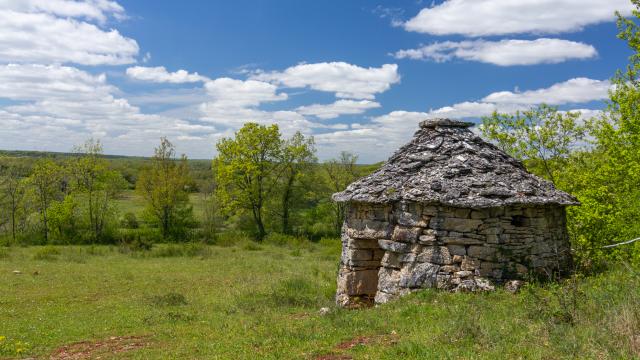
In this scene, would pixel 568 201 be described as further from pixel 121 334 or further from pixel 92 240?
pixel 92 240

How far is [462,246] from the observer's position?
32.0 ft

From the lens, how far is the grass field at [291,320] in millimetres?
6051

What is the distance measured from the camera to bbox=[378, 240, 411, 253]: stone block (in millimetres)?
10195

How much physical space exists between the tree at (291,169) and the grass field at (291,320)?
18.8 meters

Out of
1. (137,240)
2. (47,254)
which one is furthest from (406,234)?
(137,240)

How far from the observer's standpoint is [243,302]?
12.7 meters

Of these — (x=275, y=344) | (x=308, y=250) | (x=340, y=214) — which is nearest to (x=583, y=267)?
(x=275, y=344)

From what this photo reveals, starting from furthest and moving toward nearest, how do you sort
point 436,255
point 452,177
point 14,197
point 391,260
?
point 14,197
point 391,260
point 452,177
point 436,255

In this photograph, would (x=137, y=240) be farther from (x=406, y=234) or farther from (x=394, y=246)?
(x=406, y=234)

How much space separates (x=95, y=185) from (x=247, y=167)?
1101 centimetres

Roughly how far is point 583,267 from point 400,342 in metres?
6.65

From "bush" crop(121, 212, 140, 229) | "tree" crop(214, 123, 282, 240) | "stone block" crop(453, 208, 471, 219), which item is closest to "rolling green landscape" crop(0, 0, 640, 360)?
"stone block" crop(453, 208, 471, 219)

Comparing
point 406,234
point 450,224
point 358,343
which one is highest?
point 450,224

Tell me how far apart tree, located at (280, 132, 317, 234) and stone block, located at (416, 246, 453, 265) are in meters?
26.9
